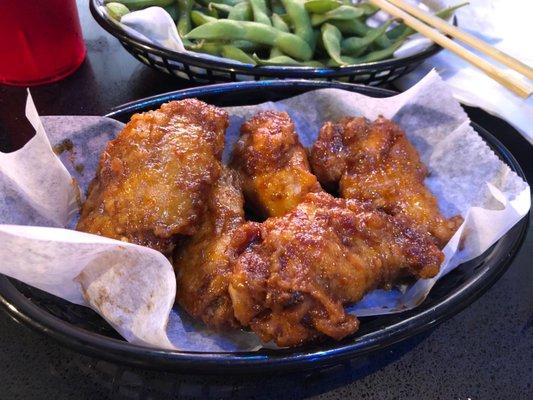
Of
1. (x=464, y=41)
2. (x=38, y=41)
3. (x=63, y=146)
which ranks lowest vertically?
(x=38, y=41)

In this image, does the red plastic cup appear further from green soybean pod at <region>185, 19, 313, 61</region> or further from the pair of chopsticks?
the pair of chopsticks

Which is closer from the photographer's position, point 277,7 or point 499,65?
Result: point 499,65

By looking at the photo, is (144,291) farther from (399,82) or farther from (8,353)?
(399,82)

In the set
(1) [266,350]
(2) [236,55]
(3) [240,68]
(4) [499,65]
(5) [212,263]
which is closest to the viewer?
(1) [266,350]

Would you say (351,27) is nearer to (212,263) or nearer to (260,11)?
(260,11)

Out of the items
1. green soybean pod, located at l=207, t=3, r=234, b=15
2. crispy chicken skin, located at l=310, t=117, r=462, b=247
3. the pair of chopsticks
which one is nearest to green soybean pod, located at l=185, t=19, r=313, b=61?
green soybean pod, located at l=207, t=3, r=234, b=15

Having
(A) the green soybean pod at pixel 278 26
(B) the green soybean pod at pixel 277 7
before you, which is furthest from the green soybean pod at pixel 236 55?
(B) the green soybean pod at pixel 277 7

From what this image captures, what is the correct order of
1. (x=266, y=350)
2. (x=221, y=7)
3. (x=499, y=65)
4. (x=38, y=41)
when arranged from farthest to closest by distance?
(x=221, y=7), (x=499, y=65), (x=38, y=41), (x=266, y=350)

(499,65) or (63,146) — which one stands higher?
(499,65)

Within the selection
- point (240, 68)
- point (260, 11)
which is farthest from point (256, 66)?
point (260, 11)
